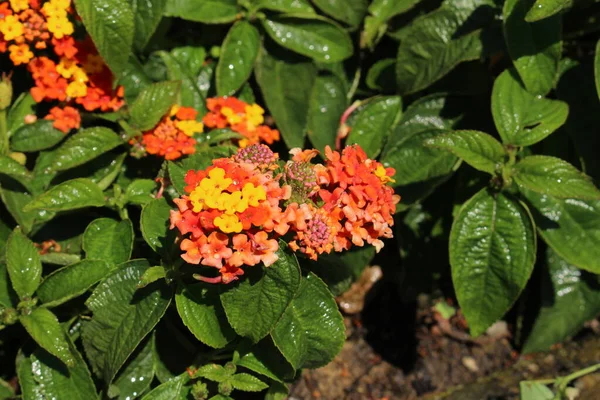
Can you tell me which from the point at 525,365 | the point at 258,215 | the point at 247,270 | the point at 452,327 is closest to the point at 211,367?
the point at 247,270

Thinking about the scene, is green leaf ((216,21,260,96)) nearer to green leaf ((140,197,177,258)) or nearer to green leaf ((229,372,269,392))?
green leaf ((140,197,177,258))

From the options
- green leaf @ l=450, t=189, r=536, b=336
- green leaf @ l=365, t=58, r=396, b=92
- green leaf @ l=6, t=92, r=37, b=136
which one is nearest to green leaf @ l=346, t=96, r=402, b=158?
green leaf @ l=365, t=58, r=396, b=92

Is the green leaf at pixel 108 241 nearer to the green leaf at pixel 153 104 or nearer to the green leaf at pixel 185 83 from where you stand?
the green leaf at pixel 153 104

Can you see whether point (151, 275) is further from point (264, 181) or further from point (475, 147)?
point (475, 147)

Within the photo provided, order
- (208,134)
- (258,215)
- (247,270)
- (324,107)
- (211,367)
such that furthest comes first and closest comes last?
(324,107), (208,134), (211,367), (247,270), (258,215)

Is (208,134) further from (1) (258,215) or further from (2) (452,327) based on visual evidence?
(2) (452,327)

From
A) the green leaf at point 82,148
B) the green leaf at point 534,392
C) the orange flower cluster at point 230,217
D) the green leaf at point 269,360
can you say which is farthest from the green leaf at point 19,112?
the green leaf at point 534,392
